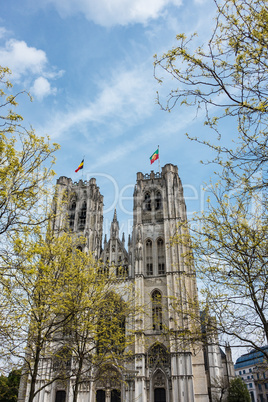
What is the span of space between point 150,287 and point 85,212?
1285 cm

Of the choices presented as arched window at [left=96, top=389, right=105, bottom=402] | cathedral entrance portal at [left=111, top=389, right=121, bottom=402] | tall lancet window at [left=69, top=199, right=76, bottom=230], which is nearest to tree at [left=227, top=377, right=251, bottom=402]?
cathedral entrance portal at [left=111, top=389, right=121, bottom=402]

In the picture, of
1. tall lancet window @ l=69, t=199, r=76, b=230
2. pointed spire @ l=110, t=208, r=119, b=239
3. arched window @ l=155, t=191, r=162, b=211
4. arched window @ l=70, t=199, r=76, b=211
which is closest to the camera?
pointed spire @ l=110, t=208, r=119, b=239

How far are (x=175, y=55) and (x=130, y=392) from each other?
93.1ft

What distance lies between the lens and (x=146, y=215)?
3759 cm

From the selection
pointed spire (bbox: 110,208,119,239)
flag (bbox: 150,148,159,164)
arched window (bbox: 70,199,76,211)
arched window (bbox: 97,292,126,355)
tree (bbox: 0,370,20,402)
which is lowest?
tree (bbox: 0,370,20,402)

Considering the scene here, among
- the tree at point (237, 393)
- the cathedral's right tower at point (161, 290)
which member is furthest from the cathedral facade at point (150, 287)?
the tree at point (237, 393)

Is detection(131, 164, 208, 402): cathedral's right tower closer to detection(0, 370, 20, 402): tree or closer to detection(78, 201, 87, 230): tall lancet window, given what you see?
detection(78, 201, 87, 230): tall lancet window

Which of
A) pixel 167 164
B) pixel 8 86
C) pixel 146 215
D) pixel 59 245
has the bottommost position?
pixel 59 245

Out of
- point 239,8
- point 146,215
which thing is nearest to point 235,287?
point 239,8

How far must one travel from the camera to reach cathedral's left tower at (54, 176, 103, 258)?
3747 cm

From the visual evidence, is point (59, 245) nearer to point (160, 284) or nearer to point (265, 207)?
point (265, 207)

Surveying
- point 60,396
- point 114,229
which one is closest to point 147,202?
point 114,229

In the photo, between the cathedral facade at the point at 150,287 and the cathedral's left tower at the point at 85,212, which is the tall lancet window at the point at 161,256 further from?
the cathedral's left tower at the point at 85,212

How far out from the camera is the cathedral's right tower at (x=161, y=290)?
27672 mm
